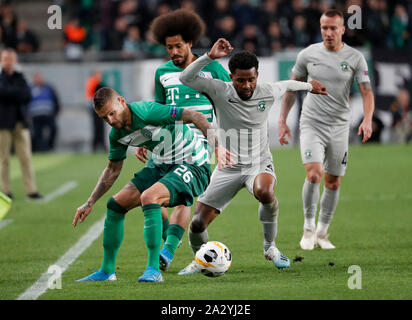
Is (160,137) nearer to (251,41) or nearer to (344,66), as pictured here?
(344,66)

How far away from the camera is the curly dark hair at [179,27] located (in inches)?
317

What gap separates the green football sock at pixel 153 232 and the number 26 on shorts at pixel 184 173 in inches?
16.2

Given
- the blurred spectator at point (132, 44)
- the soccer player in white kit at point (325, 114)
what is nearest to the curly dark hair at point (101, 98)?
the soccer player in white kit at point (325, 114)

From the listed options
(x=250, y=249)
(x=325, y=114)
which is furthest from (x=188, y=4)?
(x=250, y=249)

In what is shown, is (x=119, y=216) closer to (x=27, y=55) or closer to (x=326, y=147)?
(x=326, y=147)

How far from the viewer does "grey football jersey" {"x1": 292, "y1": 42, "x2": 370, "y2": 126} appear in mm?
8648

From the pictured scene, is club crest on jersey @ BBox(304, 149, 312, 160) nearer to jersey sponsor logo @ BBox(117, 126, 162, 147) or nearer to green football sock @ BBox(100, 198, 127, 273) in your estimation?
jersey sponsor logo @ BBox(117, 126, 162, 147)

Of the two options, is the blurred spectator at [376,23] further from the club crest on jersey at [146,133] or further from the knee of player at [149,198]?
the knee of player at [149,198]

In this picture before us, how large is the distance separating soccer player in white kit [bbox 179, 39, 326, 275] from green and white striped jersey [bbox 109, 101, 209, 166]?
0.30 meters

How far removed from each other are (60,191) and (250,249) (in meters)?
6.65

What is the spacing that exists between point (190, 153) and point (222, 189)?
478mm

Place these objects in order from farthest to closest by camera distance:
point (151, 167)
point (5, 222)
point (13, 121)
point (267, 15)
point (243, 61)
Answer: point (267, 15)
point (13, 121)
point (5, 222)
point (151, 167)
point (243, 61)

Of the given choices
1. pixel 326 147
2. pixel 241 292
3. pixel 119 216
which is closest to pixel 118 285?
pixel 119 216

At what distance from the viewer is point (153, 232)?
6.67 m
